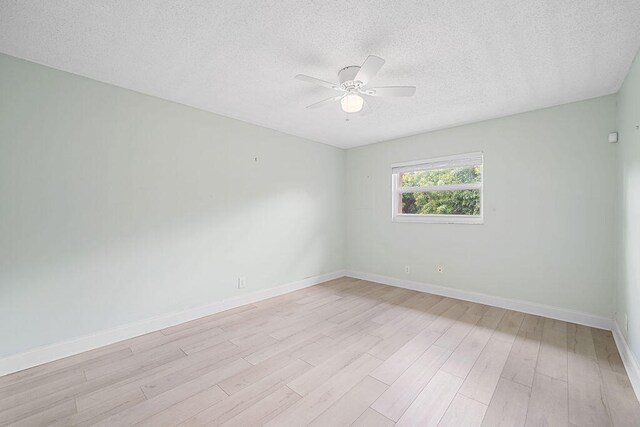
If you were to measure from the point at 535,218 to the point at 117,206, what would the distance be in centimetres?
437

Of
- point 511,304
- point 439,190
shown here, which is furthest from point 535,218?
point 439,190

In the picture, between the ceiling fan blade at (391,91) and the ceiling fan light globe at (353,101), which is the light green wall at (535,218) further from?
the ceiling fan light globe at (353,101)

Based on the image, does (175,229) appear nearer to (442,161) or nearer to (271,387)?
(271,387)

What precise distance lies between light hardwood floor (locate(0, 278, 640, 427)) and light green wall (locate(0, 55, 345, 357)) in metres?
0.42

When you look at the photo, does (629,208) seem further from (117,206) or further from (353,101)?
(117,206)

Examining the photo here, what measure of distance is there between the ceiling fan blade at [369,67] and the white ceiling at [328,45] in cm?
15

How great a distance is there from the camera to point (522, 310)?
305 cm

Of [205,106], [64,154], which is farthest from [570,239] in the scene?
[64,154]

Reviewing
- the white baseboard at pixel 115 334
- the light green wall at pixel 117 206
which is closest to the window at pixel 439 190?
the light green wall at pixel 117 206

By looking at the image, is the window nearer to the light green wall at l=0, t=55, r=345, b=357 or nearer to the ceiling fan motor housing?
the light green wall at l=0, t=55, r=345, b=357

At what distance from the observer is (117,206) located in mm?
2436

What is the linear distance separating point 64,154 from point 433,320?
382 centimetres

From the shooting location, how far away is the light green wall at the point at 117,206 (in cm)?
200

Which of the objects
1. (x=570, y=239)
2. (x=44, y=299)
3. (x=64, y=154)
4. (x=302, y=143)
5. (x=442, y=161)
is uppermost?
(x=302, y=143)
